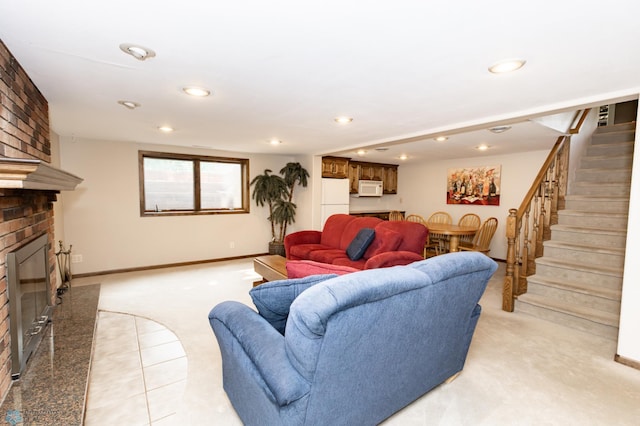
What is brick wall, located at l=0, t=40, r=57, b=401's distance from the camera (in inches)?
66.3

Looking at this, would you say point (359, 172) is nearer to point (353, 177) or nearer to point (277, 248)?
point (353, 177)

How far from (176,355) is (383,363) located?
5.84 ft

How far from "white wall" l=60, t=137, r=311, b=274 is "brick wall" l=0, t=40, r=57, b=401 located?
219cm

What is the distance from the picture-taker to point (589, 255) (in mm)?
3383

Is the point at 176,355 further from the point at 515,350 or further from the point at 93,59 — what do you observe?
the point at 515,350

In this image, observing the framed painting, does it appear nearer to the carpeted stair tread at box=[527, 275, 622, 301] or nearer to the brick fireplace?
the carpeted stair tread at box=[527, 275, 622, 301]

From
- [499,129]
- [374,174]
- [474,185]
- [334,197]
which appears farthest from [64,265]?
[474,185]

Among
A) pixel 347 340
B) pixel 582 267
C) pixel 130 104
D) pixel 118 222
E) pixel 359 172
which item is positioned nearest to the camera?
pixel 347 340

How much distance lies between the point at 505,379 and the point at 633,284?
1222 millimetres

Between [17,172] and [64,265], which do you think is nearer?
[17,172]

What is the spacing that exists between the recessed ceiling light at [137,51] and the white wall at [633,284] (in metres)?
3.28

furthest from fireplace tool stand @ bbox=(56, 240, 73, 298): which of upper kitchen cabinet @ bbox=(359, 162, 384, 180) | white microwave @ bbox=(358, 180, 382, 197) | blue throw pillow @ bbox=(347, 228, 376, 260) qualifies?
upper kitchen cabinet @ bbox=(359, 162, 384, 180)

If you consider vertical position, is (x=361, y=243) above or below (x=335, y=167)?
below

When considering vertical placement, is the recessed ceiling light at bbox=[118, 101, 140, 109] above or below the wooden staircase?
above
